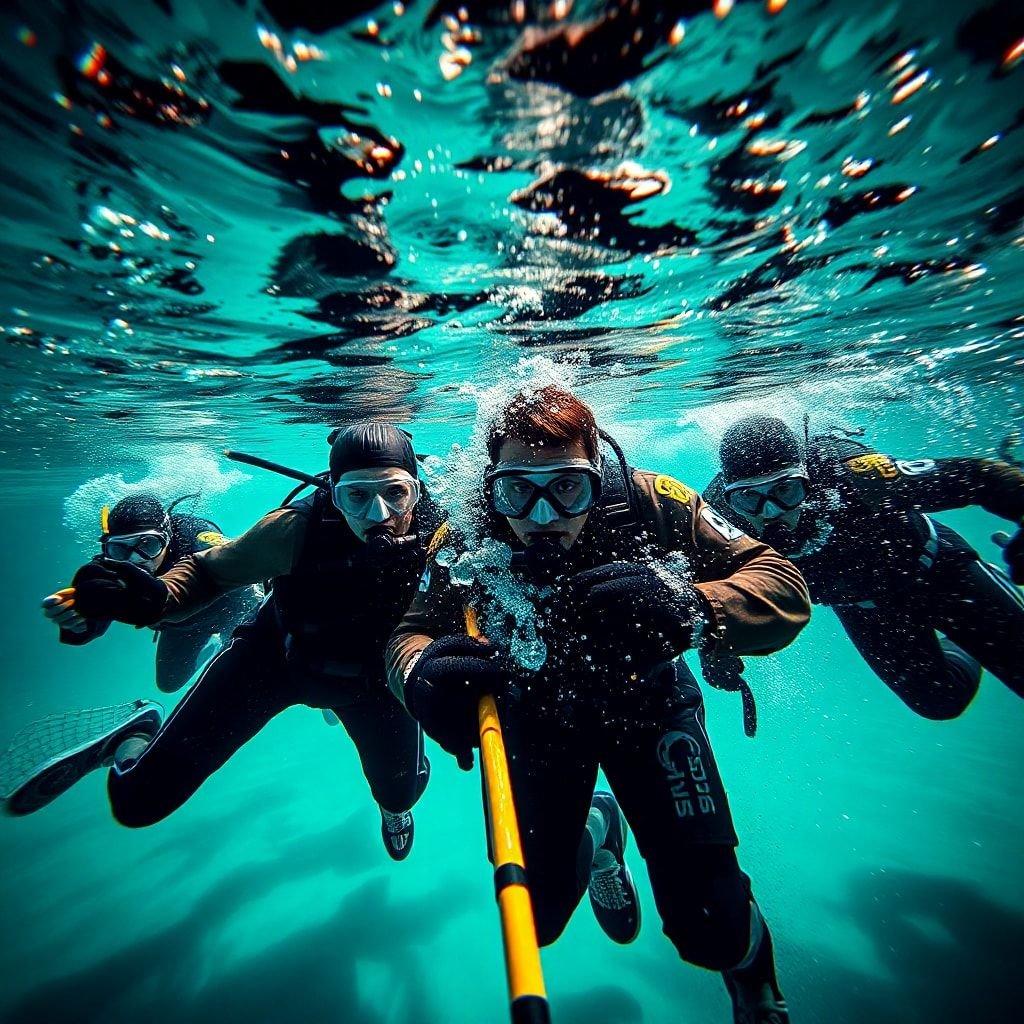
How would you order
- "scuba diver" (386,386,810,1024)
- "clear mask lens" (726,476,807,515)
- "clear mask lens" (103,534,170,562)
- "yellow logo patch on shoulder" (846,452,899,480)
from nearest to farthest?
"scuba diver" (386,386,810,1024)
"clear mask lens" (726,476,807,515)
"yellow logo patch on shoulder" (846,452,899,480)
"clear mask lens" (103,534,170,562)

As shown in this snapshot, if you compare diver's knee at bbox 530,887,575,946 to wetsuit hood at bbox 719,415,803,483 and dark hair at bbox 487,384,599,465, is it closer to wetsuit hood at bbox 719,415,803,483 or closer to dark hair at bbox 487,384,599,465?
dark hair at bbox 487,384,599,465

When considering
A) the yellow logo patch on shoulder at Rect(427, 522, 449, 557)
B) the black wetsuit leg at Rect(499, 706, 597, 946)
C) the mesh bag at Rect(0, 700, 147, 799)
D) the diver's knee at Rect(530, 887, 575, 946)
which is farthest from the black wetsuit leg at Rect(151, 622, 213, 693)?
the diver's knee at Rect(530, 887, 575, 946)

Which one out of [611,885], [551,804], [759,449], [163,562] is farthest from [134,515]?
[759,449]

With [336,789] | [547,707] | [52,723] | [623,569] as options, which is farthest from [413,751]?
[336,789]

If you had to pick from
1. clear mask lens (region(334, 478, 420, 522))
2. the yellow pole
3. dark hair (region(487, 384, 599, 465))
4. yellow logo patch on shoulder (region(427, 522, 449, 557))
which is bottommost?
the yellow pole

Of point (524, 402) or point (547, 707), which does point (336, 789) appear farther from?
point (524, 402)

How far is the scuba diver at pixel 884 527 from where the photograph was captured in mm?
4391

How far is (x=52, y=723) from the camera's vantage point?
217 inches

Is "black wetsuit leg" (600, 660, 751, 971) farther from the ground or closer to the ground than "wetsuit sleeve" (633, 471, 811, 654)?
closer to the ground

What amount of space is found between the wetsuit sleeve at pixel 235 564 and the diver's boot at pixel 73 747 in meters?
1.71

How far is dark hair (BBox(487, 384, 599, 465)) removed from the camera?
2.70 m

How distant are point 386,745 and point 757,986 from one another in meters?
3.49

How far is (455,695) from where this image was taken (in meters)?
2.17

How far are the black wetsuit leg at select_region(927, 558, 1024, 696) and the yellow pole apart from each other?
5494 mm
